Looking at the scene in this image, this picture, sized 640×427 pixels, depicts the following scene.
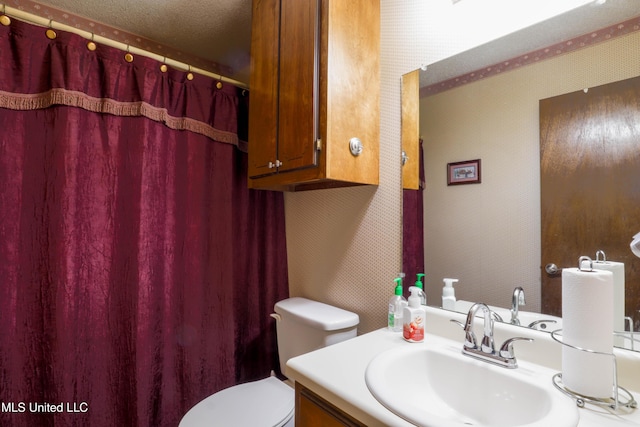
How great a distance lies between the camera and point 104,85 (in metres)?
1.28

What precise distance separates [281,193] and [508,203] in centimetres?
116

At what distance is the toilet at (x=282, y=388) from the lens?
1099mm

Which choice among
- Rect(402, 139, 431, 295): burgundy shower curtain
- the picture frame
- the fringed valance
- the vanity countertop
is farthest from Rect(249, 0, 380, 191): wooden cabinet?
the vanity countertop

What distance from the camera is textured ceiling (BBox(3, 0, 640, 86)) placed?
81cm

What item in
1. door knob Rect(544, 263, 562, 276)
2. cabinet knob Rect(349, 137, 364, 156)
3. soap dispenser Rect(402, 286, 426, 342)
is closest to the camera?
door knob Rect(544, 263, 562, 276)

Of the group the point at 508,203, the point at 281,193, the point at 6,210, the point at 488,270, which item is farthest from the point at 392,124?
the point at 6,210

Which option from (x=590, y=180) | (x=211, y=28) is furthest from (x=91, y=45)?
(x=590, y=180)

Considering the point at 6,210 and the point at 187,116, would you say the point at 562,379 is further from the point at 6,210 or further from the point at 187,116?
the point at 6,210

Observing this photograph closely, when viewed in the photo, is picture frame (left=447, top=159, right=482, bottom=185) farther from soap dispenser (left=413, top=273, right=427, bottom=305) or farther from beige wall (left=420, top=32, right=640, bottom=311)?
soap dispenser (left=413, top=273, right=427, bottom=305)

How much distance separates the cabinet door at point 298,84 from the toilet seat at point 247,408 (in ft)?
3.02

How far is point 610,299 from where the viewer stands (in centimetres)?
63

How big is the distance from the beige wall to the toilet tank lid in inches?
13.5

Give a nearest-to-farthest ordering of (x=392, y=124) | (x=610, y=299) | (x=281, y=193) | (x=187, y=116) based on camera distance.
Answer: (x=610, y=299)
(x=392, y=124)
(x=187, y=116)
(x=281, y=193)

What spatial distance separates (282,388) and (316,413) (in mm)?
626
